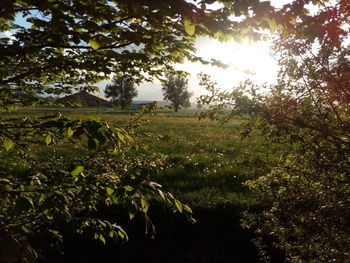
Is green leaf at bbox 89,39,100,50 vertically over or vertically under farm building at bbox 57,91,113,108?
over

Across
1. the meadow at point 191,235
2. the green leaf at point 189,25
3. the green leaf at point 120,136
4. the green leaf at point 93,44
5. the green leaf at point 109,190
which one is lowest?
the meadow at point 191,235

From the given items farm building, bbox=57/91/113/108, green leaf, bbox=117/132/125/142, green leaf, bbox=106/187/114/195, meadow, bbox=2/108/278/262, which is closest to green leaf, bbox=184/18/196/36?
green leaf, bbox=117/132/125/142

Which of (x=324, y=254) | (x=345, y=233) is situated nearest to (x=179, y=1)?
(x=345, y=233)

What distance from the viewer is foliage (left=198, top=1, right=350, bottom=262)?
92.0 inches

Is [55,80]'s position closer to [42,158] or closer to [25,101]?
[25,101]

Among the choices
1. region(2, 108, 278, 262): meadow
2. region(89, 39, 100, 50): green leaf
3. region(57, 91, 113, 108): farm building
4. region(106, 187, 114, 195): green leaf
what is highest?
region(89, 39, 100, 50): green leaf

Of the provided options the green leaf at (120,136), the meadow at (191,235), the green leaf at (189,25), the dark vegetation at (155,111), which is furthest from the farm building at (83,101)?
the green leaf at (189,25)

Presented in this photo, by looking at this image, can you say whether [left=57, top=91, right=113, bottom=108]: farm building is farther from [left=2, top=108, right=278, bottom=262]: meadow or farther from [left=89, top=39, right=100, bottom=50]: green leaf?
[left=89, top=39, right=100, bottom=50]: green leaf

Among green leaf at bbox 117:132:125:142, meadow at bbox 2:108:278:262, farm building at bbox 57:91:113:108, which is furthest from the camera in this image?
meadow at bbox 2:108:278:262

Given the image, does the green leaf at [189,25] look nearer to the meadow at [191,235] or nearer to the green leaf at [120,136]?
the green leaf at [120,136]

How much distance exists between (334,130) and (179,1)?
2.18 meters

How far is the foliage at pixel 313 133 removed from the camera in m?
2.34

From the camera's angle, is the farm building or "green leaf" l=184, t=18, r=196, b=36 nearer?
"green leaf" l=184, t=18, r=196, b=36

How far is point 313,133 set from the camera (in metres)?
2.63
